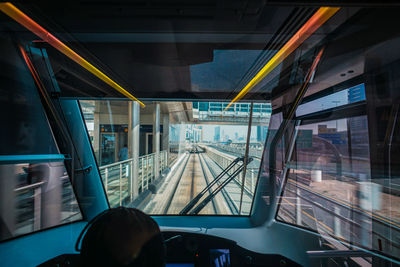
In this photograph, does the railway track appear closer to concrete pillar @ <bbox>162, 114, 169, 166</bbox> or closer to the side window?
the side window

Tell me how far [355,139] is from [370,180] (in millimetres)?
462

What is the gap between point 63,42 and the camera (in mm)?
1465

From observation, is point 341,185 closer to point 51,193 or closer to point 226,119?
point 226,119

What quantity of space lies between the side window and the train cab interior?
1cm

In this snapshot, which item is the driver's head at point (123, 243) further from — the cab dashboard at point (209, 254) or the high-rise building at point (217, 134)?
the high-rise building at point (217, 134)

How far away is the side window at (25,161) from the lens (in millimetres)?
1850

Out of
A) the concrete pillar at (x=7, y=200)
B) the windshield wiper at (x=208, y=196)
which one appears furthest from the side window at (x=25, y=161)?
the windshield wiper at (x=208, y=196)

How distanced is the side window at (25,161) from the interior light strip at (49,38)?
1.81 feet

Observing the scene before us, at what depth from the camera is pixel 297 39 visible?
137cm

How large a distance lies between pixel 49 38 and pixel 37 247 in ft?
6.95

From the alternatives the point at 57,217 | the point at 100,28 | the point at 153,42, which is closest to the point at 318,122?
the point at 153,42

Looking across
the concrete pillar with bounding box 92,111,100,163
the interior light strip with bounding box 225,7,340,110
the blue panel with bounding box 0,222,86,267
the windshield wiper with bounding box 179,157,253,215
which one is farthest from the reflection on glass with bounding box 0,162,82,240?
the interior light strip with bounding box 225,7,340,110

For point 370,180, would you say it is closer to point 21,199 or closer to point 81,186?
point 81,186

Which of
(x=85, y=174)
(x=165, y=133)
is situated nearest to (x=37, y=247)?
(x=85, y=174)
